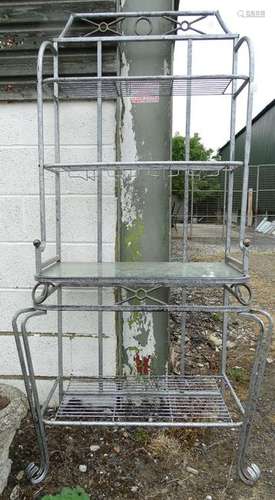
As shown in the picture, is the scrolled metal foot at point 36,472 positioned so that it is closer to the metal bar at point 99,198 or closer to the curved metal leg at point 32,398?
the curved metal leg at point 32,398

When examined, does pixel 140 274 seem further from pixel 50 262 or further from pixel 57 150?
pixel 57 150

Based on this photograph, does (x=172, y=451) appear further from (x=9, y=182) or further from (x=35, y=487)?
(x=9, y=182)

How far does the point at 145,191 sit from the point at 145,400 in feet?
3.37

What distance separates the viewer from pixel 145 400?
6.29 ft

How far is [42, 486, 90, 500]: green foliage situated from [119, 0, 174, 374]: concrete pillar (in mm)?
645

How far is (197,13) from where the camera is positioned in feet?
5.45

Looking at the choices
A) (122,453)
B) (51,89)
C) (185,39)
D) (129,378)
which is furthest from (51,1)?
(122,453)

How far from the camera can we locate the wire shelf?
5.24 feet

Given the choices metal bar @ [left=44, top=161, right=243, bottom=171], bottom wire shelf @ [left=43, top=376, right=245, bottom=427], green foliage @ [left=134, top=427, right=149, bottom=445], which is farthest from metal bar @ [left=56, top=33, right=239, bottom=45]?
green foliage @ [left=134, top=427, right=149, bottom=445]

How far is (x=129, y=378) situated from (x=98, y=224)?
2.60 feet

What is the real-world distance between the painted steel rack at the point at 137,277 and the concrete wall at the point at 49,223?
6 centimetres

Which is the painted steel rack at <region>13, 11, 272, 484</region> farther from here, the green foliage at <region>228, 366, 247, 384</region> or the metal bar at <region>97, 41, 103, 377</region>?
the green foliage at <region>228, 366, 247, 384</region>

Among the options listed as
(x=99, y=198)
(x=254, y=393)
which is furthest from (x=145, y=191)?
(x=254, y=393)

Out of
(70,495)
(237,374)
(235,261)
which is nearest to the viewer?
(70,495)
